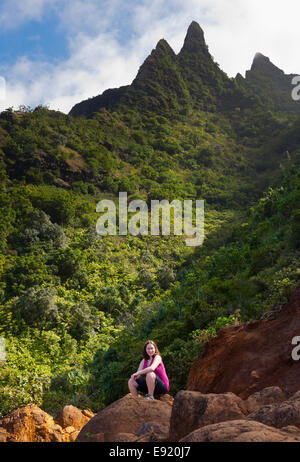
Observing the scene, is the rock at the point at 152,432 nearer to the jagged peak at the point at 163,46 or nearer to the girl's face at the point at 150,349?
the girl's face at the point at 150,349

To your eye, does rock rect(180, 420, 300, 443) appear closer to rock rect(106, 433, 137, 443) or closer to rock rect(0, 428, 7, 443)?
rock rect(106, 433, 137, 443)

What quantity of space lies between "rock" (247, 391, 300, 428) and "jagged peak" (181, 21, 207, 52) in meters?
78.8

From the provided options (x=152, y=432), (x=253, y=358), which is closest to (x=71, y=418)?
(x=152, y=432)

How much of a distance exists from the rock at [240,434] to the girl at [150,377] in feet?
8.33

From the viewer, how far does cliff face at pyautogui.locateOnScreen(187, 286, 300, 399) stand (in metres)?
6.07

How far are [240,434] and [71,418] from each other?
16.7ft

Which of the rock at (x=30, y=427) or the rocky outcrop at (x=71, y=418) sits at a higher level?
the rock at (x=30, y=427)

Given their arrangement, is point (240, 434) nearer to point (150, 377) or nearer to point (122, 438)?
point (122, 438)

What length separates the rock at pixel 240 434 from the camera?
2.73 m

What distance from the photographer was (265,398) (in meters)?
4.59

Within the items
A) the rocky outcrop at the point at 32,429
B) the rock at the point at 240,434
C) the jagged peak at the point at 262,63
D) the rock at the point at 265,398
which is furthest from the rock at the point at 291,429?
the jagged peak at the point at 262,63
